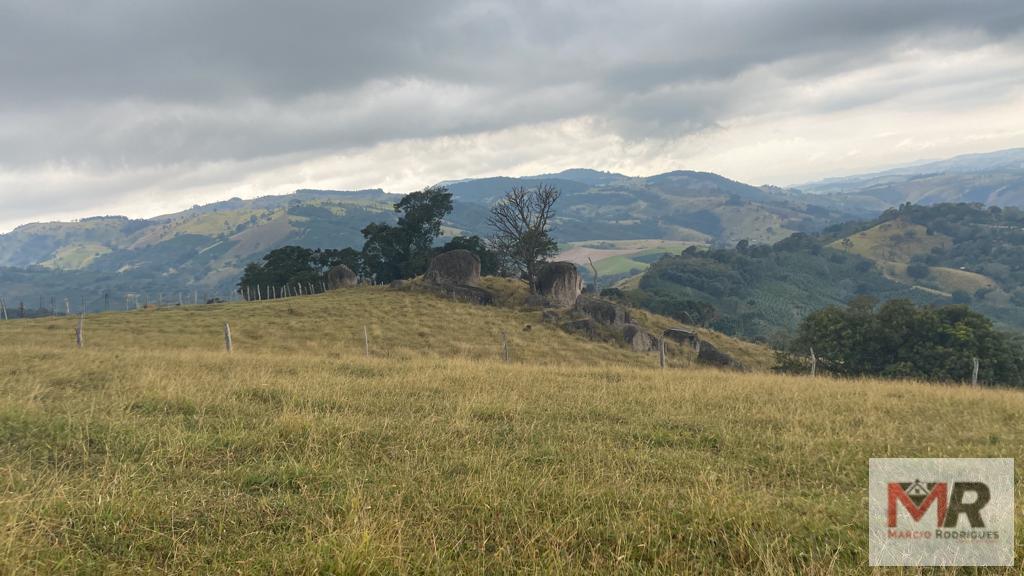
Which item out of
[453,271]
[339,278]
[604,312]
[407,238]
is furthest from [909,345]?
[407,238]

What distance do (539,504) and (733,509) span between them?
79.3 inches

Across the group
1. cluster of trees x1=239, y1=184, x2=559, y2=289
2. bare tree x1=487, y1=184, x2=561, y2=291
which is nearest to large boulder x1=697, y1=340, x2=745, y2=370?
bare tree x1=487, y1=184, x2=561, y2=291

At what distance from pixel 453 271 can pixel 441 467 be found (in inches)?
1912

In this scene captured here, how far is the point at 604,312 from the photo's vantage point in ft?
160

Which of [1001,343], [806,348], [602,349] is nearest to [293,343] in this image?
[602,349]

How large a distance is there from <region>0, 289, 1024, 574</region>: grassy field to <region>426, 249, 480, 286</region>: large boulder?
39393 mm

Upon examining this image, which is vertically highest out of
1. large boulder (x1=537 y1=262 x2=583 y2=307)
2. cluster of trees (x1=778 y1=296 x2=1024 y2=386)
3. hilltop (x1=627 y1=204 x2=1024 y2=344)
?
large boulder (x1=537 y1=262 x2=583 y2=307)

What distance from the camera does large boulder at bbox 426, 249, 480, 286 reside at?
54.5m

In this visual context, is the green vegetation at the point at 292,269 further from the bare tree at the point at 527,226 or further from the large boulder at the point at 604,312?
the large boulder at the point at 604,312

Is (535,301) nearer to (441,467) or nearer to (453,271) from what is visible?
(453,271)

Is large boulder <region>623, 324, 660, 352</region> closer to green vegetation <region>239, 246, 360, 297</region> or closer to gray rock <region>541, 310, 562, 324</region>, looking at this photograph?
gray rock <region>541, 310, 562, 324</region>

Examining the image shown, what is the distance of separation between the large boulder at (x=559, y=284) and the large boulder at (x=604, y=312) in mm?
2889

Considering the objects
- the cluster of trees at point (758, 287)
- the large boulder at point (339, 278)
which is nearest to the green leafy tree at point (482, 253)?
the large boulder at point (339, 278)

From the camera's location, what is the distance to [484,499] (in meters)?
5.63
